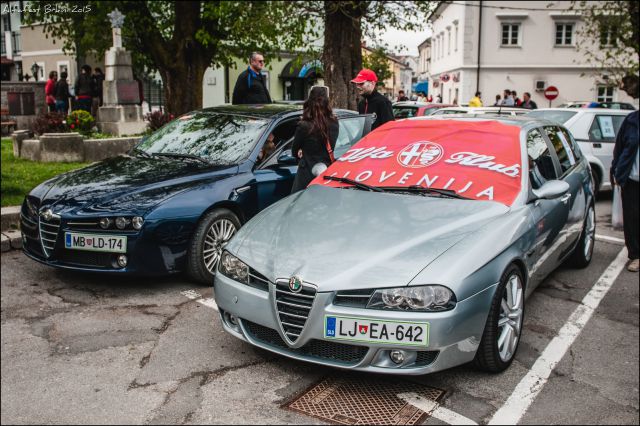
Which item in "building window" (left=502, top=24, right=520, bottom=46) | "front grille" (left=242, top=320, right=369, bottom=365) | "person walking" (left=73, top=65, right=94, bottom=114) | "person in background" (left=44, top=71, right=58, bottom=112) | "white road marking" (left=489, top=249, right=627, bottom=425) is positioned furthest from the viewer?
"building window" (left=502, top=24, right=520, bottom=46)

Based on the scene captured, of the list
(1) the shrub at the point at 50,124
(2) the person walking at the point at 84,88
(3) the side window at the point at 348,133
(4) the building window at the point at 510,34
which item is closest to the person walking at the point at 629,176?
(3) the side window at the point at 348,133

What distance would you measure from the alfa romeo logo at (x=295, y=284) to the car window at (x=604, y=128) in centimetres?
883

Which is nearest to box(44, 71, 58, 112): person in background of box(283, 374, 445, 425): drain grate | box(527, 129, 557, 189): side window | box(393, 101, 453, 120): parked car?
box(393, 101, 453, 120): parked car

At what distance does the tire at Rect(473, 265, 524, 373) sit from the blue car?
8.86 ft

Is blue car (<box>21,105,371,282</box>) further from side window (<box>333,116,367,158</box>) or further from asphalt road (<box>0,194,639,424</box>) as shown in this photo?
side window (<box>333,116,367,158</box>)

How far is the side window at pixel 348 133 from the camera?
745cm

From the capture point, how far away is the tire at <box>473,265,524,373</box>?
398 cm

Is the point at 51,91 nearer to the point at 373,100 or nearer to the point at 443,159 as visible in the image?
the point at 373,100

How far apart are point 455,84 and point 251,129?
139 ft

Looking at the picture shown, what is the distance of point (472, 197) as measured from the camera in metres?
4.67

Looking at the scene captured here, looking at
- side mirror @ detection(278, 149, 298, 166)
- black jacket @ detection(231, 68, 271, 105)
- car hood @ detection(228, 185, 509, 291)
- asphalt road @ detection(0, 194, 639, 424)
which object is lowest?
asphalt road @ detection(0, 194, 639, 424)

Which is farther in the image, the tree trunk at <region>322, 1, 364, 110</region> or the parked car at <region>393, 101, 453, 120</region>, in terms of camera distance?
the parked car at <region>393, 101, 453, 120</region>

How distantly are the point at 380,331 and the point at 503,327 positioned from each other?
3.10 feet

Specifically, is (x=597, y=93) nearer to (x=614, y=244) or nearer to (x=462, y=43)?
(x=462, y=43)
